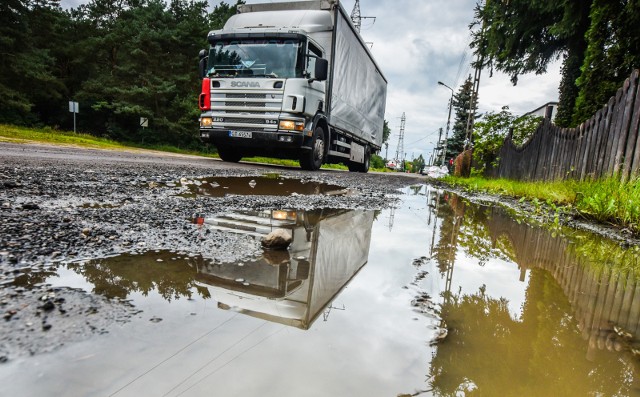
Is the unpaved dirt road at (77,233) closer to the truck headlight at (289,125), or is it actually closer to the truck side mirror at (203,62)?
the truck headlight at (289,125)

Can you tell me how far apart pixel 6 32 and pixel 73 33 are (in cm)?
612

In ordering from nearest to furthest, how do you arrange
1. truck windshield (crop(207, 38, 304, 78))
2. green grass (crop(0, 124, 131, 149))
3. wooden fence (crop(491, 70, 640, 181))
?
wooden fence (crop(491, 70, 640, 181)) < truck windshield (crop(207, 38, 304, 78)) < green grass (crop(0, 124, 131, 149))

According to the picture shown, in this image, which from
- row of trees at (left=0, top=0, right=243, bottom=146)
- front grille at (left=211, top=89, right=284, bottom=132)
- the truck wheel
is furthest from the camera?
row of trees at (left=0, top=0, right=243, bottom=146)

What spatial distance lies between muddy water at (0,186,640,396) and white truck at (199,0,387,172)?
6706 mm

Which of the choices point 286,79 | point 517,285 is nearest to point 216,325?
point 517,285

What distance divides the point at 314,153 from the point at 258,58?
2638mm

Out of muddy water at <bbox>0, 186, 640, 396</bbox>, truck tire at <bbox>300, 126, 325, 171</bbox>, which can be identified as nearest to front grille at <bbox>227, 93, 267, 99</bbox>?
truck tire at <bbox>300, 126, 325, 171</bbox>

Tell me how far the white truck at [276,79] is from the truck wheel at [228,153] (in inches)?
6.5

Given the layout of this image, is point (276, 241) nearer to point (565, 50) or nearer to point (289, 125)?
point (289, 125)

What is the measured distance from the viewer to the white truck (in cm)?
792

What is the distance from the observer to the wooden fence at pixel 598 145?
4422mm

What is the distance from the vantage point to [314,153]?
30.1ft

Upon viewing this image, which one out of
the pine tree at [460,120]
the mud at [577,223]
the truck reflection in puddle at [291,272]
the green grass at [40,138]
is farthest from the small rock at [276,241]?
the pine tree at [460,120]

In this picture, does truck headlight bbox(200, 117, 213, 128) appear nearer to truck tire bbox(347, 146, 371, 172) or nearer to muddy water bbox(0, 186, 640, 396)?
muddy water bbox(0, 186, 640, 396)
